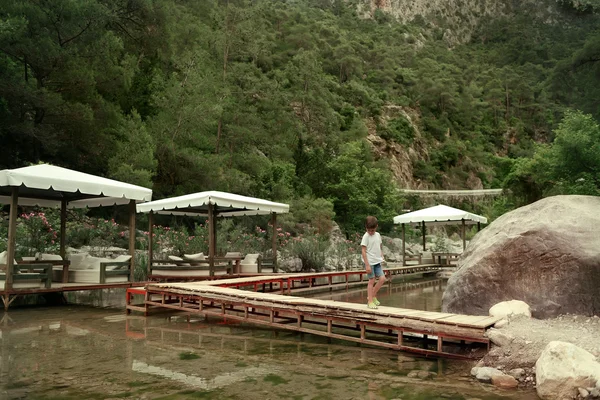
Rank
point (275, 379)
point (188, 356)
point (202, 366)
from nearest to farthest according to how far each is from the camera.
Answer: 1. point (275, 379)
2. point (202, 366)
3. point (188, 356)

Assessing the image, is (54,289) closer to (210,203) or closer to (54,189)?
(54,189)

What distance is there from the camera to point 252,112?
81.4ft

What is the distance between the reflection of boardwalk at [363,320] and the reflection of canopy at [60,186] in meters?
2.50

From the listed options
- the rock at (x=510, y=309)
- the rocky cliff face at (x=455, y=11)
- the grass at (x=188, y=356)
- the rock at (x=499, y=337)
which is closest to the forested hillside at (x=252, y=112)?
the rock at (x=510, y=309)

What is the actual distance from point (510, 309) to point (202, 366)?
4.09 m

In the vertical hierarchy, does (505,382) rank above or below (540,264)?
below

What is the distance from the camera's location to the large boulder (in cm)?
618

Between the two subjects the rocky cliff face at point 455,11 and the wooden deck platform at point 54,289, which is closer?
the wooden deck platform at point 54,289

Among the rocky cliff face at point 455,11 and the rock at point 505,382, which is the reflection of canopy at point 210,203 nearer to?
the rock at point 505,382

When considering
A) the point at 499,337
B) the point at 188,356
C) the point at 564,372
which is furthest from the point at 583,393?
the point at 188,356

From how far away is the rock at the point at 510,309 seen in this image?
246 inches

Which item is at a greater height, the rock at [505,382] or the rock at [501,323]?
the rock at [501,323]

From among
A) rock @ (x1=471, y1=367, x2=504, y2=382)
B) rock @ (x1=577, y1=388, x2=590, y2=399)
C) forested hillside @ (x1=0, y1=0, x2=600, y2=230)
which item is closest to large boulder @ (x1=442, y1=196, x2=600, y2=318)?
rock @ (x1=471, y1=367, x2=504, y2=382)

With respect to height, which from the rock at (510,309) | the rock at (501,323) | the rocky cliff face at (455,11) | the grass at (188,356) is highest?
the rocky cliff face at (455,11)
